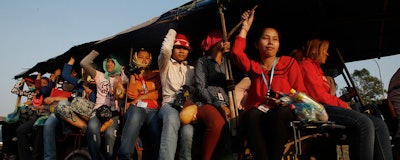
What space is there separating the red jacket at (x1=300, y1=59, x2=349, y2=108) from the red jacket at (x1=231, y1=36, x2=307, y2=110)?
8cm

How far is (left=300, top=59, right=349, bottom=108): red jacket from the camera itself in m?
3.89

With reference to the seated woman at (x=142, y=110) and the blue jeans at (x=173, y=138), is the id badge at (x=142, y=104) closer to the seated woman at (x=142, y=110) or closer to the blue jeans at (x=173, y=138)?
the seated woman at (x=142, y=110)

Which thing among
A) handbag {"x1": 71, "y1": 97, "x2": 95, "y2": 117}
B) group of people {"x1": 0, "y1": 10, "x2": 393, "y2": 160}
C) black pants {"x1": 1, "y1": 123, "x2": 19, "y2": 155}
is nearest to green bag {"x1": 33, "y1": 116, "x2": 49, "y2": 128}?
group of people {"x1": 0, "y1": 10, "x2": 393, "y2": 160}

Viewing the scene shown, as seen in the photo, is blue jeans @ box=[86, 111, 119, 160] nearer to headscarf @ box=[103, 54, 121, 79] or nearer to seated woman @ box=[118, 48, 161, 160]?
seated woman @ box=[118, 48, 161, 160]

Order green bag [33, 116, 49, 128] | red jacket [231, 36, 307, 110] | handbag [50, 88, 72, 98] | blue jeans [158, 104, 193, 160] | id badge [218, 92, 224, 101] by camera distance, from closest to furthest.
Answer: red jacket [231, 36, 307, 110]
blue jeans [158, 104, 193, 160]
id badge [218, 92, 224, 101]
green bag [33, 116, 49, 128]
handbag [50, 88, 72, 98]

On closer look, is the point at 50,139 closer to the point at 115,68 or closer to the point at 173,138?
the point at 115,68

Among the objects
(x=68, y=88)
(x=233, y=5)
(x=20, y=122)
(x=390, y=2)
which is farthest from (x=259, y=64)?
(x=20, y=122)

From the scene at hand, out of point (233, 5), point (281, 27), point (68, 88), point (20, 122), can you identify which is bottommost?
point (20, 122)

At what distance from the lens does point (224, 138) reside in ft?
13.0

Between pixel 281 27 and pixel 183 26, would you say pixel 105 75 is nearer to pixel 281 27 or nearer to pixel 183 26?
pixel 183 26

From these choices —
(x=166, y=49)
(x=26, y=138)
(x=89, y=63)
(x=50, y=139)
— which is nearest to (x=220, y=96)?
(x=166, y=49)

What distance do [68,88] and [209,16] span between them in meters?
4.67

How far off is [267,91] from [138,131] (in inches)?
80.0

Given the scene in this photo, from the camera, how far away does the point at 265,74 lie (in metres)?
4.11
